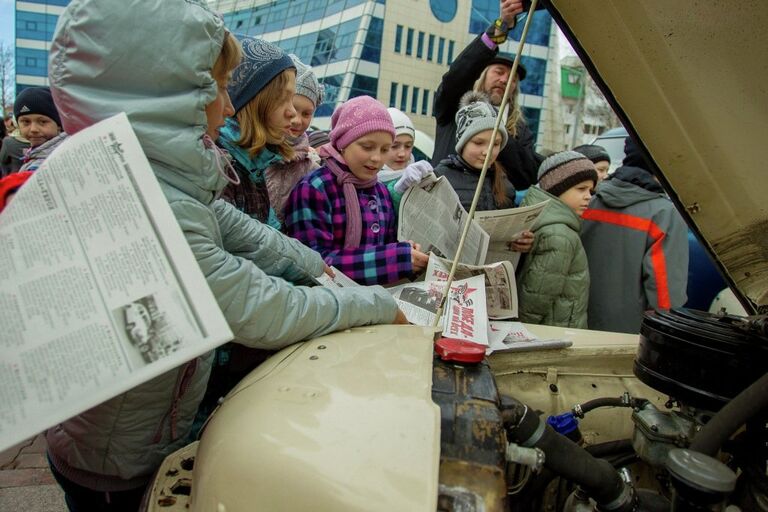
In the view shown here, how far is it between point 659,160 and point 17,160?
18.2 ft

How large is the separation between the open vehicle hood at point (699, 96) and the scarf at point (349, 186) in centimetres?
102

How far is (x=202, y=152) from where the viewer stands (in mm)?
937

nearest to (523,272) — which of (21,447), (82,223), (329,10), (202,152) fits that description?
(202,152)

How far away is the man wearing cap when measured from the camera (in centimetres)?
287

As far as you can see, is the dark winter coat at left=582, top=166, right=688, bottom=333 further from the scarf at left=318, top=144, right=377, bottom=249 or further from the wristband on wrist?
the scarf at left=318, top=144, right=377, bottom=249

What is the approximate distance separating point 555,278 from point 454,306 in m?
0.96

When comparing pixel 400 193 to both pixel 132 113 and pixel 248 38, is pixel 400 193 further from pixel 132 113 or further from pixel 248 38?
pixel 132 113

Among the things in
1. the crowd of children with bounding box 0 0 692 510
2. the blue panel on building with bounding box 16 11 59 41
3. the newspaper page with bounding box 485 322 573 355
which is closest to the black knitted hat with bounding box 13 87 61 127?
the crowd of children with bounding box 0 0 692 510

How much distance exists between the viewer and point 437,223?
2.06m

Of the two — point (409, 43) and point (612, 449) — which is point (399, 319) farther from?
point (409, 43)

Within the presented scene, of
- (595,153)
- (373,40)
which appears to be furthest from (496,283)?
(373,40)

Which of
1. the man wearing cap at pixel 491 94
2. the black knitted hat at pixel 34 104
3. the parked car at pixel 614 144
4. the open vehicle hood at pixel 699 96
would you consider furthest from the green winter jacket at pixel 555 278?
the parked car at pixel 614 144

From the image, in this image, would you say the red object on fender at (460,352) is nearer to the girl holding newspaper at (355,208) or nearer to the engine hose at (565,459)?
the engine hose at (565,459)

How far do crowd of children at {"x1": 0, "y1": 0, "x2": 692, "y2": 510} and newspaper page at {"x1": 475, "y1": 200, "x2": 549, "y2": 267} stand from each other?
0.09 m
